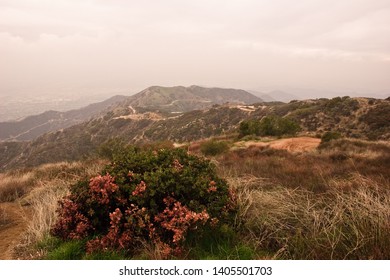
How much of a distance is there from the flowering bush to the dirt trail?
110 centimetres

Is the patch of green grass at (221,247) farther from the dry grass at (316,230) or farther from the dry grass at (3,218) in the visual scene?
the dry grass at (3,218)

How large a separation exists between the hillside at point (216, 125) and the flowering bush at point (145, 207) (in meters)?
17.2

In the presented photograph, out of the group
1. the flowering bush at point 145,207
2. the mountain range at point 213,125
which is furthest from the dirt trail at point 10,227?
the mountain range at point 213,125

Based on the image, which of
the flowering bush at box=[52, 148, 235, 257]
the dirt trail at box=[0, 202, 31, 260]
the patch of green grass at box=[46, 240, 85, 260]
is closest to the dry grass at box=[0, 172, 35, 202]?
the dirt trail at box=[0, 202, 31, 260]

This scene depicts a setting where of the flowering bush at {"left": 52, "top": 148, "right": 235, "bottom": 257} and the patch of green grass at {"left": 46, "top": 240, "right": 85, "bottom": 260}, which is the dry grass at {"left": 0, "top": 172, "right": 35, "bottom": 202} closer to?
the flowering bush at {"left": 52, "top": 148, "right": 235, "bottom": 257}

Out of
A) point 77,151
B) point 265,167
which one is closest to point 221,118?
point 77,151

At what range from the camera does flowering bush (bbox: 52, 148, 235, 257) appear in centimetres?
390

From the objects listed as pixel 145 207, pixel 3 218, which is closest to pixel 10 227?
pixel 3 218

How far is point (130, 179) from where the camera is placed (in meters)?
4.46

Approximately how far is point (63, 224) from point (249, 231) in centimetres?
264

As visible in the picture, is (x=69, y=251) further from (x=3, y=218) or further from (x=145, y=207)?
(x=3, y=218)

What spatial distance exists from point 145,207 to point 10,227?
3510 mm

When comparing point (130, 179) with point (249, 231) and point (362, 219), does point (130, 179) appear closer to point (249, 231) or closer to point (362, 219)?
point (249, 231)

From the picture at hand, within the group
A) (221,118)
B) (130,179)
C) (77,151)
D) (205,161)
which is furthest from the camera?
(77,151)
